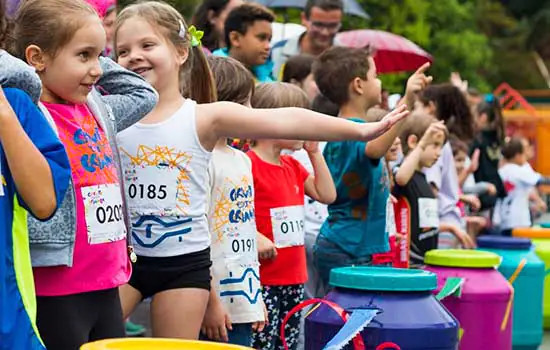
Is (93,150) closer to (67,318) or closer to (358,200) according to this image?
(67,318)

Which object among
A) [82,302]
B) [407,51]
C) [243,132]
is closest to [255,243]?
[243,132]

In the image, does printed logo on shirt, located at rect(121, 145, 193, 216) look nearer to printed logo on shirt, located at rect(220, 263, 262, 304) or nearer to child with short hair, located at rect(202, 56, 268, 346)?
child with short hair, located at rect(202, 56, 268, 346)

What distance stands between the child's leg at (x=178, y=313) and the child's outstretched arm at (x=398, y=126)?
1.40 meters

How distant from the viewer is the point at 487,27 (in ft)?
160

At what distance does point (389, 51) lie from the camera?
432 inches

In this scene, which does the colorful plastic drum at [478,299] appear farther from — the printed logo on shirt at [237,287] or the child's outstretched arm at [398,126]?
the printed logo on shirt at [237,287]

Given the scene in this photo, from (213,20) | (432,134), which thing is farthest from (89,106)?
(213,20)

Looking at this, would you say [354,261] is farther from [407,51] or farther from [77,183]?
[407,51]

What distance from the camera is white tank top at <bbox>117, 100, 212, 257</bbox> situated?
3891 mm

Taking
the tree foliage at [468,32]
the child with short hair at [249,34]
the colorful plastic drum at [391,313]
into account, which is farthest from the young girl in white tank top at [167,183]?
the tree foliage at [468,32]

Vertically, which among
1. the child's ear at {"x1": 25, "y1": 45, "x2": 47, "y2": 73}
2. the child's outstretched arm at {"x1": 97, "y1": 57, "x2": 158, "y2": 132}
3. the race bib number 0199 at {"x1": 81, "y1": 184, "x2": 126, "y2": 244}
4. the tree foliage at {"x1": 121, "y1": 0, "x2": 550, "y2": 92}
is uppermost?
the tree foliage at {"x1": 121, "y1": 0, "x2": 550, "y2": 92}

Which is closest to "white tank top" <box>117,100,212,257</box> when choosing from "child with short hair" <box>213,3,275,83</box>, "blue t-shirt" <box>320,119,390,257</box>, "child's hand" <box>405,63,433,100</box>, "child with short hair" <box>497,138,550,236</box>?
"child's hand" <box>405,63,433,100</box>

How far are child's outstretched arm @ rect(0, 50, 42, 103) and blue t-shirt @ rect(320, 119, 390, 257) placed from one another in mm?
2777

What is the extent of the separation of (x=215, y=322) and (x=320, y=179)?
1198mm
